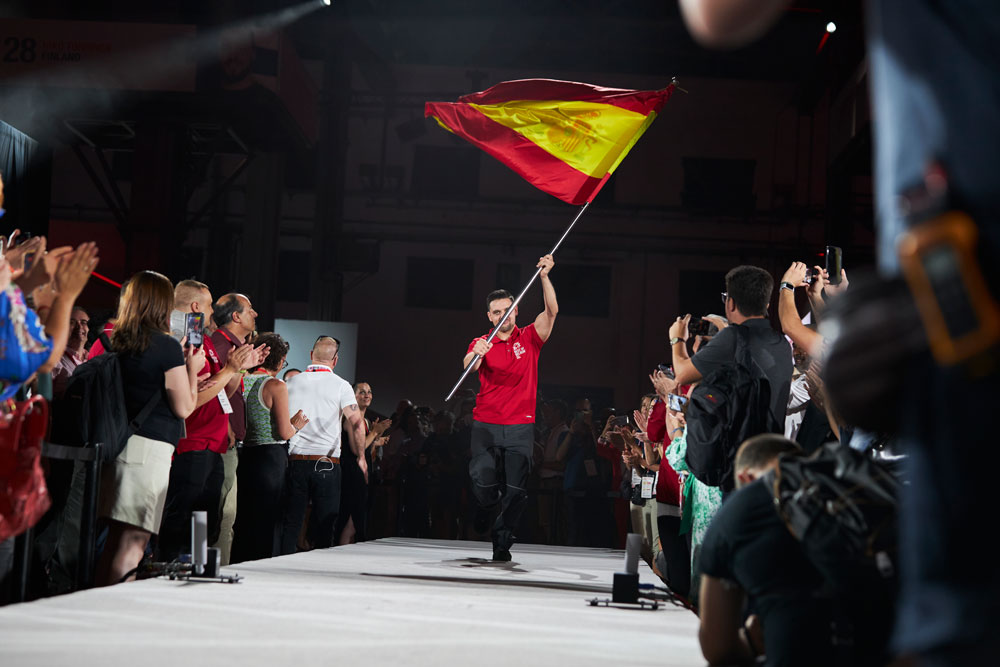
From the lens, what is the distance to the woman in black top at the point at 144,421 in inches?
188

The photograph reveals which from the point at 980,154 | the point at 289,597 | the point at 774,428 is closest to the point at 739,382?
the point at 774,428

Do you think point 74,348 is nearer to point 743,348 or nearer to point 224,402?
point 224,402

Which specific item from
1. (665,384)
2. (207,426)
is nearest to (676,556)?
(665,384)

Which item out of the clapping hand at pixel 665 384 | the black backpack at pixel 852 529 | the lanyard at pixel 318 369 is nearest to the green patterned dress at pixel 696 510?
the clapping hand at pixel 665 384

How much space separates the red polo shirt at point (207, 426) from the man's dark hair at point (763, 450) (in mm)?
3372

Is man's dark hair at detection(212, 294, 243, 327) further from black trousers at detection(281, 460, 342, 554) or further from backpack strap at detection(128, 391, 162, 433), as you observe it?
backpack strap at detection(128, 391, 162, 433)

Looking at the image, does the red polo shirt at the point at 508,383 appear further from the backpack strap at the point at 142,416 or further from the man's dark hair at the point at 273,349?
the backpack strap at the point at 142,416

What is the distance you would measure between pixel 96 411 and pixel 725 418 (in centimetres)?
276

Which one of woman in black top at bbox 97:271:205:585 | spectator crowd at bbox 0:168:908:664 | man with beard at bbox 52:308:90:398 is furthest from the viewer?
man with beard at bbox 52:308:90:398

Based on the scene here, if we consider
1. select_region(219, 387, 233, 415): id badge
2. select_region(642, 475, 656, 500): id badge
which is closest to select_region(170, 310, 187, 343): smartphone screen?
select_region(219, 387, 233, 415): id badge

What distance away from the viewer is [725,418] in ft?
15.1

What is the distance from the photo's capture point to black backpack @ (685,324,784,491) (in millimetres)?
4594

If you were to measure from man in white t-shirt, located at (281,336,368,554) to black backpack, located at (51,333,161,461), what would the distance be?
10.4 feet

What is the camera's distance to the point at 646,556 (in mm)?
9297
